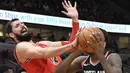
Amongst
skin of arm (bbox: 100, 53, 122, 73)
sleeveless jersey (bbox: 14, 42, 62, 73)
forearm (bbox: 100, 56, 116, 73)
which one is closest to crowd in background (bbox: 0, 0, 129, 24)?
sleeveless jersey (bbox: 14, 42, 62, 73)

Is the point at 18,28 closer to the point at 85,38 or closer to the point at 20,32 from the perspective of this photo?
the point at 20,32

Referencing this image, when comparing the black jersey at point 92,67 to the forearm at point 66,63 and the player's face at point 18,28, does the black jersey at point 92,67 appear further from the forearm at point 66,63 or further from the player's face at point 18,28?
the player's face at point 18,28

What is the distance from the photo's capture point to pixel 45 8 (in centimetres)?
1188

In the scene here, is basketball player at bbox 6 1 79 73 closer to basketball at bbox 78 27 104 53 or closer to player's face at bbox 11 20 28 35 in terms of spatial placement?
player's face at bbox 11 20 28 35

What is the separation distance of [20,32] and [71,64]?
68 cm

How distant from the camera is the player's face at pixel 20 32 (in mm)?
3543

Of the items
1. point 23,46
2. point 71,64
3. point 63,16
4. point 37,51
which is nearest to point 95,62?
point 71,64

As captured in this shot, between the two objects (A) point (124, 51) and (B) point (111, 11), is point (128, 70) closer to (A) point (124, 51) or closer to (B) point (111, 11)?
(A) point (124, 51)

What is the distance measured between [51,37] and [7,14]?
2539 mm

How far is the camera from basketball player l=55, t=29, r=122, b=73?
2734 millimetres

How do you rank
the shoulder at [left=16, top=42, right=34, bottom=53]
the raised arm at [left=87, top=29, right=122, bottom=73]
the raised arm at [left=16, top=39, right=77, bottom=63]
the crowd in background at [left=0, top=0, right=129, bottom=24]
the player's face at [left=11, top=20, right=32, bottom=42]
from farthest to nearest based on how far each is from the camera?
the crowd in background at [left=0, top=0, right=129, bottom=24], the player's face at [left=11, top=20, right=32, bottom=42], the shoulder at [left=16, top=42, right=34, bottom=53], the raised arm at [left=16, top=39, right=77, bottom=63], the raised arm at [left=87, top=29, right=122, bottom=73]

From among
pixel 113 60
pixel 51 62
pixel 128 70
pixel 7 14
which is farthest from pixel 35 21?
pixel 113 60

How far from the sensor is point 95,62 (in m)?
3.23

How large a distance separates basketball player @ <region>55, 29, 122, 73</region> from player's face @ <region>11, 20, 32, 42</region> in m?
0.54
